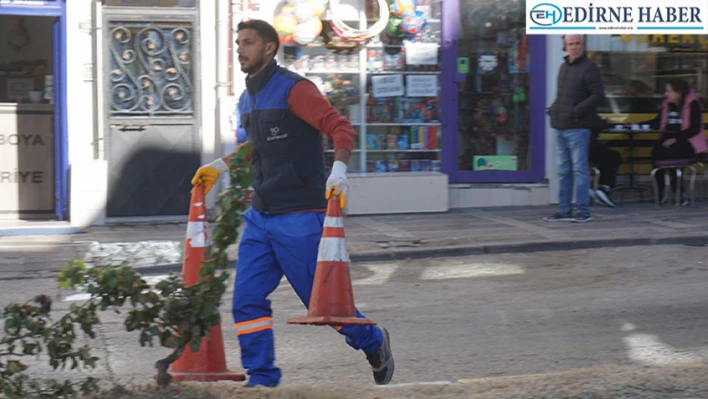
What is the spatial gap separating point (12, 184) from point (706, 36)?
366 inches

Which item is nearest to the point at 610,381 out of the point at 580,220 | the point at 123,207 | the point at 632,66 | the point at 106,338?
the point at 106,338

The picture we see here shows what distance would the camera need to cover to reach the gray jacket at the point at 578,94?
11703 mm

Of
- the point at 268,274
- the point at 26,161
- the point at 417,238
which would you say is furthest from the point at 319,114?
the point at 26,161

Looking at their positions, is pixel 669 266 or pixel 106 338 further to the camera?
pixel 669 266

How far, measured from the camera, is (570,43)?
11789 millimetres

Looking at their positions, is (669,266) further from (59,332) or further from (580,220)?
(59,332)

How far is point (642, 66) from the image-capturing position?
14.4 metres

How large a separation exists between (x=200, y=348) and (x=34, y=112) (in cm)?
836

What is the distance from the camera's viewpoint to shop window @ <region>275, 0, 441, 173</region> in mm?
13188

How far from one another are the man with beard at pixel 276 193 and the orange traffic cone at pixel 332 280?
26cm

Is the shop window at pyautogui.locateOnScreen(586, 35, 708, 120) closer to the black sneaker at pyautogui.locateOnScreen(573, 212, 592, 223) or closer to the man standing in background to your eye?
the man standing in background

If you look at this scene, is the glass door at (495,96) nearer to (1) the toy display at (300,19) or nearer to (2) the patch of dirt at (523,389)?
(1) the toy display at (300,19)

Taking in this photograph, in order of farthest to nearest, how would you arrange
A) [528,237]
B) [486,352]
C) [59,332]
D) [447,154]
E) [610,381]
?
Result: [447,154] < [528,237] < [486,352] < [610,381] < [59,332]

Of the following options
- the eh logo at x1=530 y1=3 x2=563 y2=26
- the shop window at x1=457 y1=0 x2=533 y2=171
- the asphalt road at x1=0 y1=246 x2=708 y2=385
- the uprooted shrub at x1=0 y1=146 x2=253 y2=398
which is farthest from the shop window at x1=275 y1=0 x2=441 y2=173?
the uprooted shrub at x1=0 y1=146 x2=253 y2=398
